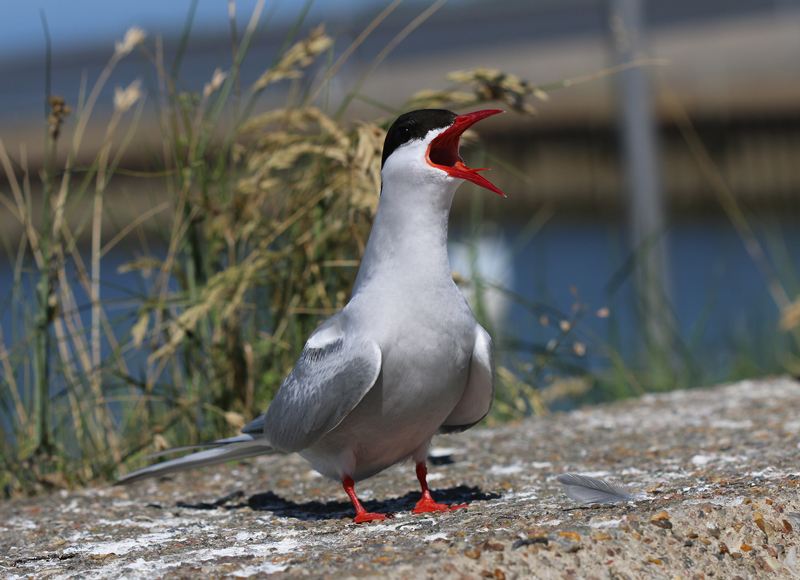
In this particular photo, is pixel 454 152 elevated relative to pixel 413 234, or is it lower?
elevated

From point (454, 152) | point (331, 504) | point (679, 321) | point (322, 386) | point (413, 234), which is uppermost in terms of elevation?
point (454, 152)

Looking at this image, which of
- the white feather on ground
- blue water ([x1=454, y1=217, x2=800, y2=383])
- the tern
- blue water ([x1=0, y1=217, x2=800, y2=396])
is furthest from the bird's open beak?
blue water ([x1=454, y1=217, x2=800, y2=383])

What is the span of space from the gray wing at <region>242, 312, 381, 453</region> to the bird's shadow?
24cm

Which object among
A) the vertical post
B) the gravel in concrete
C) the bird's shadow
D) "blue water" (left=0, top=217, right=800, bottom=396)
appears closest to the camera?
the gravel in concrete

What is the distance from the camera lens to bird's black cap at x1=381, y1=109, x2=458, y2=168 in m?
1.82

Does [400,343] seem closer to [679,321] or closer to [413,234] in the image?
[413,234]

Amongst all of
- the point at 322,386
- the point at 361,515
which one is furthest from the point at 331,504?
the point at 322,386

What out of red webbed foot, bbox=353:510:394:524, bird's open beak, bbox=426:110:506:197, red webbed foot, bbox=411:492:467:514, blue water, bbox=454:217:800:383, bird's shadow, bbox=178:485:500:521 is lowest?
bird's shadow, bbox=178:485:500:521

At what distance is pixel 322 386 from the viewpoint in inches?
72.6

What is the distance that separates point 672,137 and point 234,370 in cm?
598

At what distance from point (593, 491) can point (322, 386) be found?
64 centimetres

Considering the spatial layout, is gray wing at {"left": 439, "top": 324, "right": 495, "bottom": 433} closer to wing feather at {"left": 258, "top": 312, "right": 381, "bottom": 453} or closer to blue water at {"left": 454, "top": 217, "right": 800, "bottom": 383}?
wing feather at {"left": 258, "top": 312, "right": 381, "bottom": 453}

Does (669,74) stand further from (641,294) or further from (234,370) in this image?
(234,370)

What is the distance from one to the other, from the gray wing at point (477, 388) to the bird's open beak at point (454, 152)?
0.36 meters
